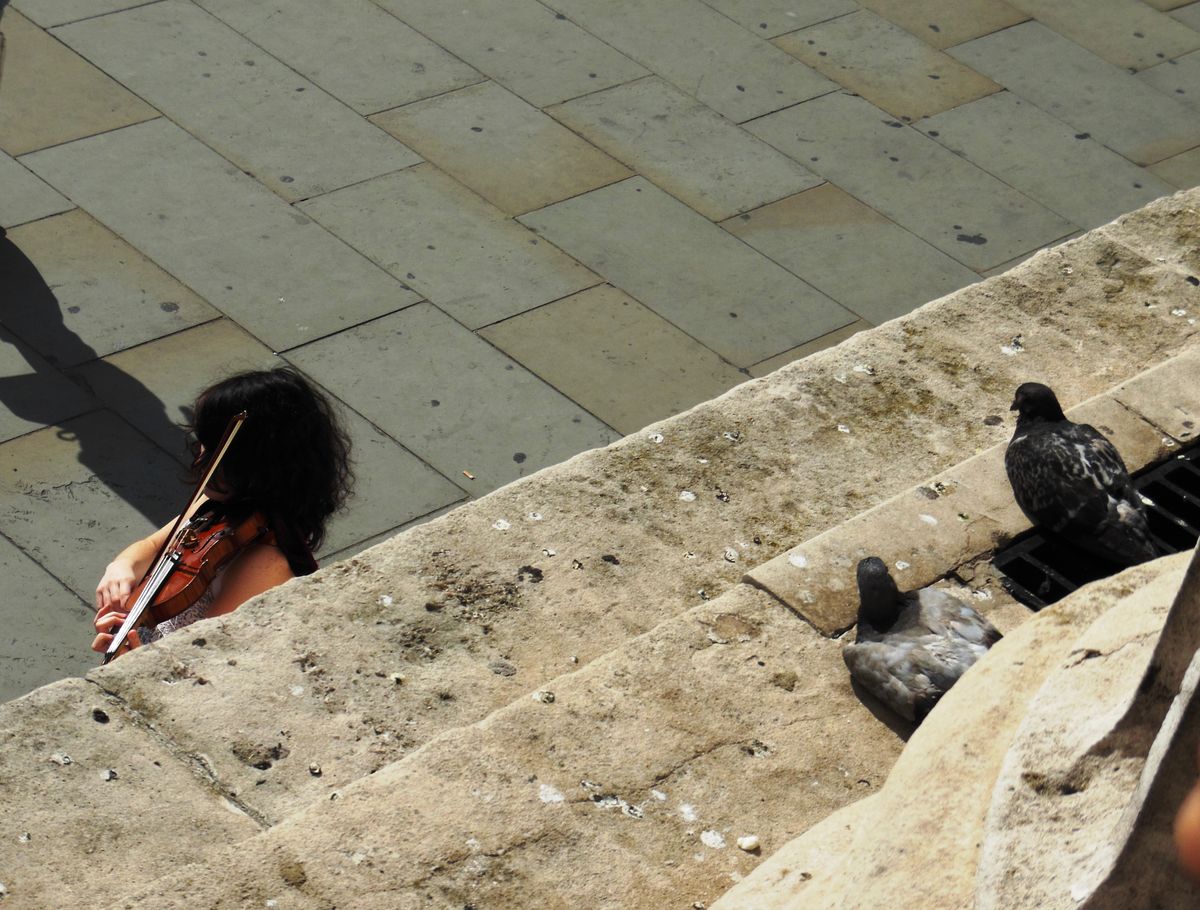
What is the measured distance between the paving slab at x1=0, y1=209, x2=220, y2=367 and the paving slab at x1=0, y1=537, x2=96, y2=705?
118cm

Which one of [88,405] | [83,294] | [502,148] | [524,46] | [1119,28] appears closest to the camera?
[88,405]

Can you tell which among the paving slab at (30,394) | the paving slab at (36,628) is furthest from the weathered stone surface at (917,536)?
the paving slab at (30,394)

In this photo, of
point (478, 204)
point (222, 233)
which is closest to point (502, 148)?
point (478, 204)

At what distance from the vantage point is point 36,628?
4.98 m

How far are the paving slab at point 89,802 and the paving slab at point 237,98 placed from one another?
166 inches

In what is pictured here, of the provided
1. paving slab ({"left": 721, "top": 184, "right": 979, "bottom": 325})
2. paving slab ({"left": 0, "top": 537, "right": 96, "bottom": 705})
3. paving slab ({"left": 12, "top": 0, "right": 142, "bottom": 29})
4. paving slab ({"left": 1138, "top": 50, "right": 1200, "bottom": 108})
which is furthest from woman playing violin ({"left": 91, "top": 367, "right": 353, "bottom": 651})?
paving slab ({"left": 1138, "top": 50, "right": 1200, "bottom": 108})

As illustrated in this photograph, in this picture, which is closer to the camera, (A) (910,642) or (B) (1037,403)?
(A) (910,642)

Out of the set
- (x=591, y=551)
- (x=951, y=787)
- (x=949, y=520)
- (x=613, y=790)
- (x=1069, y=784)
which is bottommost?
(x=591, y=551)

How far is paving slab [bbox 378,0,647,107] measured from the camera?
8.16 meters

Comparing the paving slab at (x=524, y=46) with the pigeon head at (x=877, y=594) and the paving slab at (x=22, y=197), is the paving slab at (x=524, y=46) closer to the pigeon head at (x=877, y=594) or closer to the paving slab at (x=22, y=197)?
the paving slab at (x=22, y=197)

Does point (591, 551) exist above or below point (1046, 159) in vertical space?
above

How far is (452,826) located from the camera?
9.52 ft

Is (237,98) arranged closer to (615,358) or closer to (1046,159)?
(615,358)

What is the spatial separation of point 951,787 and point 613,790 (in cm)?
83
